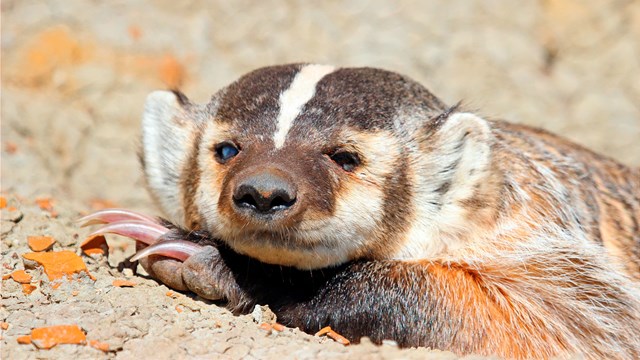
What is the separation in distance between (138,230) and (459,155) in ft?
4.38

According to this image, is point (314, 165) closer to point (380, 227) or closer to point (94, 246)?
point (380, 227)

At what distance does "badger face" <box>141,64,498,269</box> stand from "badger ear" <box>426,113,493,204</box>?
0.01 meters

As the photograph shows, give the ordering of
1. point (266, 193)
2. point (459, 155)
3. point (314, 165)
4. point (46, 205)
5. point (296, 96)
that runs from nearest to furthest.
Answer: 1. point (266, 193)
2. point (314, 165)
3. point (296, 96)
4. point (459, 155)
5. point (46, 205)

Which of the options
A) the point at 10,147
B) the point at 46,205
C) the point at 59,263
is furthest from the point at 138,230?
the point at 10,147

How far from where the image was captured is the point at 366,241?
317cm

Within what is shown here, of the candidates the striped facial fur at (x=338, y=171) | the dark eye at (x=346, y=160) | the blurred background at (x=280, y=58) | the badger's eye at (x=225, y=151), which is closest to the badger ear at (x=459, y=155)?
the striped facial fur at (x=338, y=171)

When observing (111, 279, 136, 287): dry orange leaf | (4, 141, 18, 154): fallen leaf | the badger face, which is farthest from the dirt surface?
the badger face

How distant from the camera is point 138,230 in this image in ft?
11.6

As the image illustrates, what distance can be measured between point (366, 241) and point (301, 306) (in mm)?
338

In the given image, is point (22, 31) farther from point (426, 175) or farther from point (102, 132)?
point (426, 175)

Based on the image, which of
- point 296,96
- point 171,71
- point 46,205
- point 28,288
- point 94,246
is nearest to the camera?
point 28,288

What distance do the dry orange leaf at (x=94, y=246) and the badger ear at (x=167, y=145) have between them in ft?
1.15

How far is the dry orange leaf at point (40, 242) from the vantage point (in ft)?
11.4

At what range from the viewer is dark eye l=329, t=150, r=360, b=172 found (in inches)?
125
